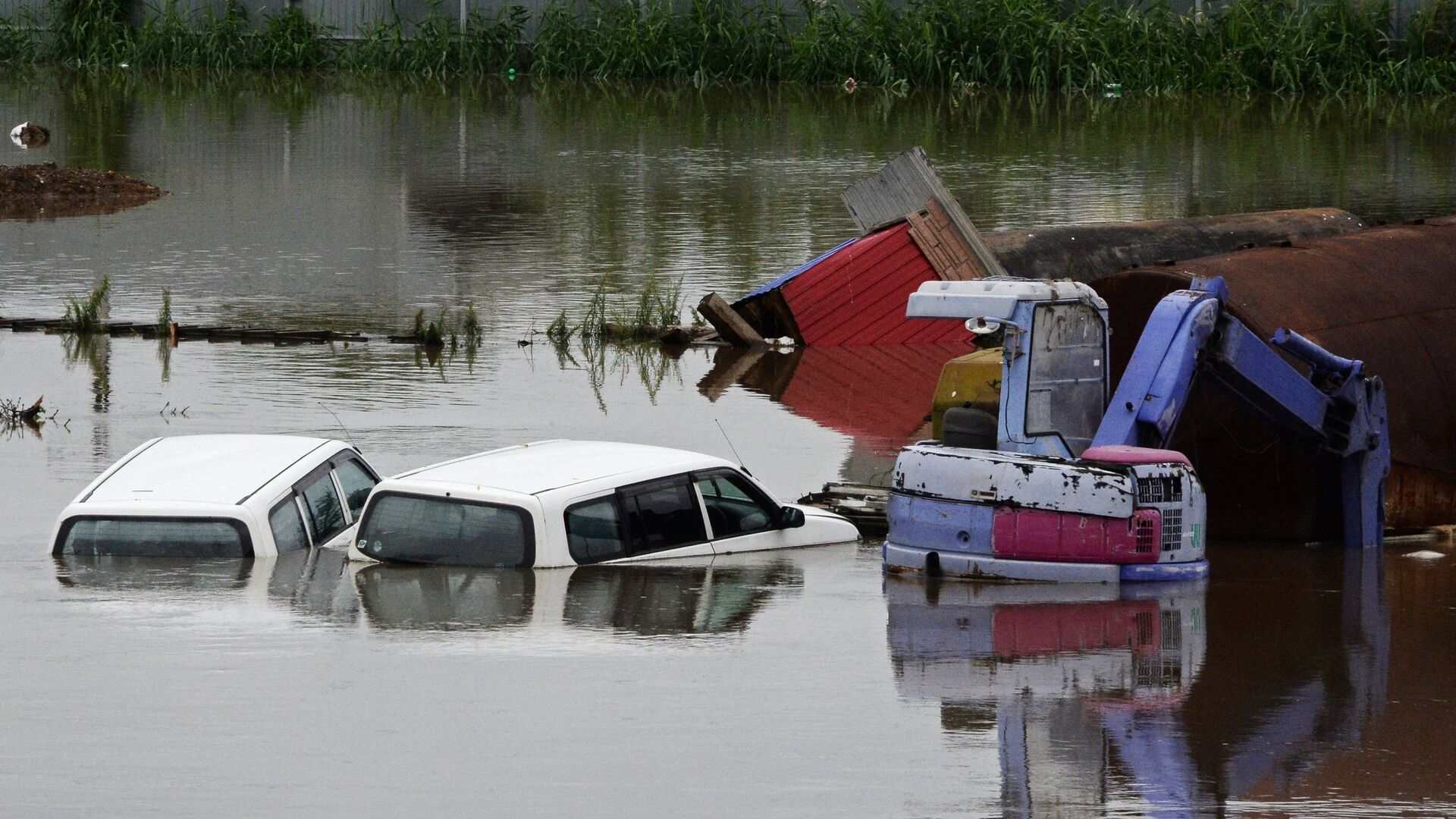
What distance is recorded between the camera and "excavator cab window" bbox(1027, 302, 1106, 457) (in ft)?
47.8

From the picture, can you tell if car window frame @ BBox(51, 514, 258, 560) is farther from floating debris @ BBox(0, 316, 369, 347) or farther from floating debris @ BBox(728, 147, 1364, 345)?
floating debris @ BBox(728, 147, 1364, 345)

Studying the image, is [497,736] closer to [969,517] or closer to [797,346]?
[969,517]

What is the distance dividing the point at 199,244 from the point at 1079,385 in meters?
20.3

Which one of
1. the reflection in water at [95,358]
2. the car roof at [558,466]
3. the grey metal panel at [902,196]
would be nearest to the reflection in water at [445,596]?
the car roof at [558,466]

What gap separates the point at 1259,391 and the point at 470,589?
5780mm

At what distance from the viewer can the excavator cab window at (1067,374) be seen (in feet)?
47.8

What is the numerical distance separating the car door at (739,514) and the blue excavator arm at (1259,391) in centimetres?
235

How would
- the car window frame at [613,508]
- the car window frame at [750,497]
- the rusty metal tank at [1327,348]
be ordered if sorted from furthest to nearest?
the rusty metal tank at [1327,348], the car window frame at [750,497], the car window frame at [613,508]

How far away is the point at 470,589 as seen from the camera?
45.4 feet

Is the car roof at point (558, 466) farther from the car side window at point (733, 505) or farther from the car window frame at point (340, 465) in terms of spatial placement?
the car window frame at point (340, 465)

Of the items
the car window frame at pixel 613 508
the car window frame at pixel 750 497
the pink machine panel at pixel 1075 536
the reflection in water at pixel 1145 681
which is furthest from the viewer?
the car window frame at pixel 750 497

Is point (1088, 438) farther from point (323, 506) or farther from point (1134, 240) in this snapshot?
point (1134, 240)

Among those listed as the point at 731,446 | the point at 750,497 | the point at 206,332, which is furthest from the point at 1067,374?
the point at 206,332

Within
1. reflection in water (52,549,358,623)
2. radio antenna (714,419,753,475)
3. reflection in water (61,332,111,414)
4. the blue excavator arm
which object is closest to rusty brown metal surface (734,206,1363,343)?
radio antenna (714,419,753,475)
